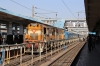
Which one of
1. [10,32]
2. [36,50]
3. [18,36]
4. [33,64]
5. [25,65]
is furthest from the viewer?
[18,36]

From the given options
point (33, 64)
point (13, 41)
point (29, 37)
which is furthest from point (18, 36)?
point (33, 64)

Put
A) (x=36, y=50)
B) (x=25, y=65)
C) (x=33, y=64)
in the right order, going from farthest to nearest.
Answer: (x=36, y=50), (x=33, y=64), (x=25, y=65)

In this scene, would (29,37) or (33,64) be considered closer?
(33,64)

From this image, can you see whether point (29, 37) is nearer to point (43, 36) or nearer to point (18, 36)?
point (43, 36)

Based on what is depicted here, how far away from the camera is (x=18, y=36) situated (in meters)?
28.0

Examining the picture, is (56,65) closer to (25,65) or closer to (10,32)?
(25,65)

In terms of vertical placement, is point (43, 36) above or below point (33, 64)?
above

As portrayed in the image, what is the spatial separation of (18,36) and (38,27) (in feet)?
17.2

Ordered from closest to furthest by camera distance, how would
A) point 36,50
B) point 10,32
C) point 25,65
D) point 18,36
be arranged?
point 25,65
point 36,50
point 10,32
point 18,36

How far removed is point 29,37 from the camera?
23.6 meters

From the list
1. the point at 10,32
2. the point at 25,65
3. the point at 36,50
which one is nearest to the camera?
the point at 25,65

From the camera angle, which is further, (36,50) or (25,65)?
(36,50)

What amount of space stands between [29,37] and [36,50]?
10.8ft


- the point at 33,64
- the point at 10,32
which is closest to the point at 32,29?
the point at 10,32
